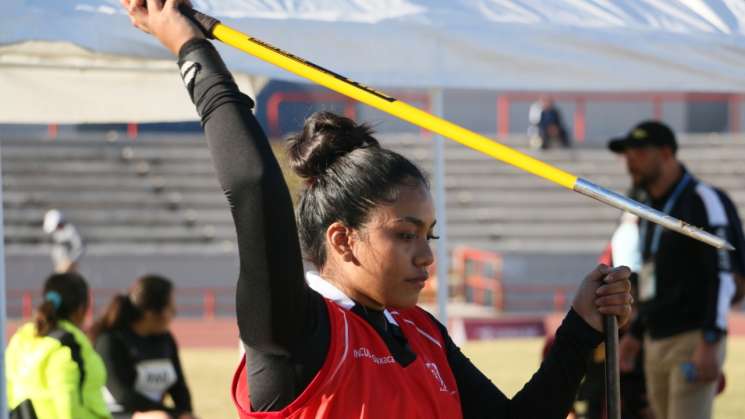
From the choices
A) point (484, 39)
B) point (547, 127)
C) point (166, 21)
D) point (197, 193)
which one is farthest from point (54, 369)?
point (547, 127)

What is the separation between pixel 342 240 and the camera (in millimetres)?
2406

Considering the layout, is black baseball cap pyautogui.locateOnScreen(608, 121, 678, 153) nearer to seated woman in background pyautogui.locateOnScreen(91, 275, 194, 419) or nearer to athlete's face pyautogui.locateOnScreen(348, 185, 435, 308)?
seated woman in background pyautogui.locateOnScreen(91, 275, 194, 419)

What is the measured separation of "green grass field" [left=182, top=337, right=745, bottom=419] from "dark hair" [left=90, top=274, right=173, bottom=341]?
3.82 meters

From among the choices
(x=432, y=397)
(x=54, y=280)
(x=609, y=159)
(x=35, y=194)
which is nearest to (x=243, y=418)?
(x=432, y=397)

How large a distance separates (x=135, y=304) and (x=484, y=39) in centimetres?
281

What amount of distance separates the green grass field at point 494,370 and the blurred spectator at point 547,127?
7.52m

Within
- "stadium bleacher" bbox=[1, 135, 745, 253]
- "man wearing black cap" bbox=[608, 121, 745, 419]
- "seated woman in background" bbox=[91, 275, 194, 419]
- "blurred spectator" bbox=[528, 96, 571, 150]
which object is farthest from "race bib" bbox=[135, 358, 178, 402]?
"blurred spectator" bbox=[528, 96, 571, 150]

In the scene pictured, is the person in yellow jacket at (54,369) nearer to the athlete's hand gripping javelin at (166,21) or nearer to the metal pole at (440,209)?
the metal pole at (440,209)

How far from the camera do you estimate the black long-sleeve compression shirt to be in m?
2.06

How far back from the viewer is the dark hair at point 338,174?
7.84ft

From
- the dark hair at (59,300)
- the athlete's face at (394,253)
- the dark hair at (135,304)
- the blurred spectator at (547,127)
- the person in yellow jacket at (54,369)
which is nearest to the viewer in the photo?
the athlete's face at (394,253)

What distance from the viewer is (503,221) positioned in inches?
915

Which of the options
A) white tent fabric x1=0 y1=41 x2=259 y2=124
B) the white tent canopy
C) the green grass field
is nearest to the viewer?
the white tent canopy


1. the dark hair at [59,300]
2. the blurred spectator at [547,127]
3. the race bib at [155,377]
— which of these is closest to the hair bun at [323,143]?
the dark hair at [59,300]
